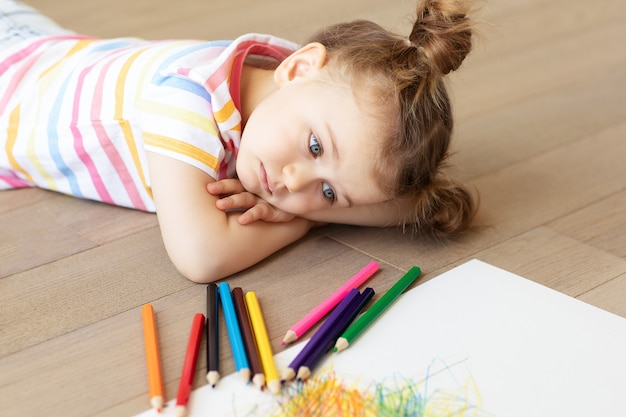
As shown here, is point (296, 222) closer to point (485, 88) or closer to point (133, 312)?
point (133, 312)

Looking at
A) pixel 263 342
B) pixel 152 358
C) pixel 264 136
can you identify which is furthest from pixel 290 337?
pixel 264 136

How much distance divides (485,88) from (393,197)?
631 mm

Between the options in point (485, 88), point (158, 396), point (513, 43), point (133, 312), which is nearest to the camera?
point (158, 396)

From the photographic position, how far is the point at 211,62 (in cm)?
A: 98

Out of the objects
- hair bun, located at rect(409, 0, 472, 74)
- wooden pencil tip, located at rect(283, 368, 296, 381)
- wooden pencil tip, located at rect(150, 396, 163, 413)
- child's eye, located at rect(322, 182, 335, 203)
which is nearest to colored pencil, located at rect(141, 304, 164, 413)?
wooden pencil tip, located at rect(150, 396, 163, 413)

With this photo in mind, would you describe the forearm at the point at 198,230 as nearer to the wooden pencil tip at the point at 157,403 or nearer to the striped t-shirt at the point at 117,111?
the striped t-shirt at the point at 117,111

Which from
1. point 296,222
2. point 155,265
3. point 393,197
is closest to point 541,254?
point 393,197

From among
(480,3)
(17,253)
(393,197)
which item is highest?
(480,3)

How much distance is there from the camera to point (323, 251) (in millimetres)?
934

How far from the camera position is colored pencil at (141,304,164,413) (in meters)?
0.66

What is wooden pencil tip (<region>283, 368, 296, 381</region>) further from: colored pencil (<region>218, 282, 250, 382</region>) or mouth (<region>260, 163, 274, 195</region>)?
mouth (<region>260, 163, 274, 195</region>)

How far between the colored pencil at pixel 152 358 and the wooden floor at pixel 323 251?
0.01 metres

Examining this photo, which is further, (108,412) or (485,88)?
(485,88)

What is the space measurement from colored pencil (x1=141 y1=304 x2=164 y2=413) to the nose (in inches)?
7.9
